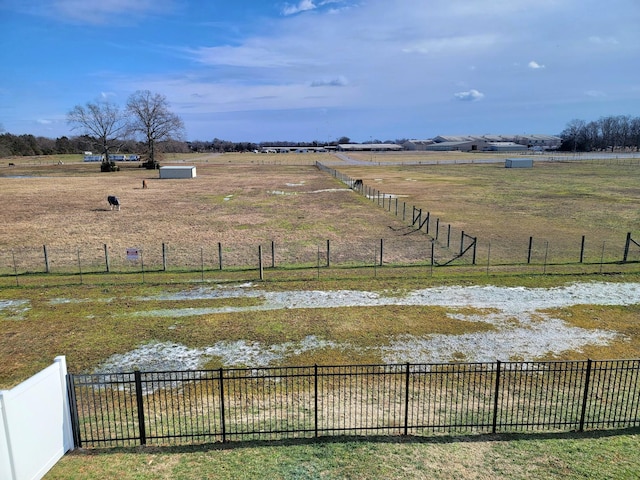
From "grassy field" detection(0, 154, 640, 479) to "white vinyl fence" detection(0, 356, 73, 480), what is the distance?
41cm

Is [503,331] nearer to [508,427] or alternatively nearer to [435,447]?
[508,427]

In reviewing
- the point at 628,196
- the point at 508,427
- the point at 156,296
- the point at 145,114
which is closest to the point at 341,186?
the point at 628,196

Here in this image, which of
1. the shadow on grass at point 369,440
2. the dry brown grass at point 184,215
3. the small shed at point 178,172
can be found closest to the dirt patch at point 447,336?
the shadow on grass at point 369,440

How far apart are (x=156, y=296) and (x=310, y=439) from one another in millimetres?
11802

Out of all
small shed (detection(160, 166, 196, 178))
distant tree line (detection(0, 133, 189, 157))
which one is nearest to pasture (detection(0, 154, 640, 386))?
small shed (detection(160, 166, 196, 178))

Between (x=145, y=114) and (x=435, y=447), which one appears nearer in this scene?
(x=435, y=447)

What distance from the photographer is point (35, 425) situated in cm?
827

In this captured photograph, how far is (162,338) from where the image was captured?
1498 cm

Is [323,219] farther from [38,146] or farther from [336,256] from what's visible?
[38,146]

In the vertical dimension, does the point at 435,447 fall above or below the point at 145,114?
below

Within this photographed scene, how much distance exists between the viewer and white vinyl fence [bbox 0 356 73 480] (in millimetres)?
7664

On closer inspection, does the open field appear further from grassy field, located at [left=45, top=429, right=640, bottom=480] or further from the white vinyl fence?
grassy field, located at [left=45, top=429, right=640, bottom=480]

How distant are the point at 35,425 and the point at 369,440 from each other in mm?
6274

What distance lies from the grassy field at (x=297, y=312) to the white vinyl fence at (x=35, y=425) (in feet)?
1.36
